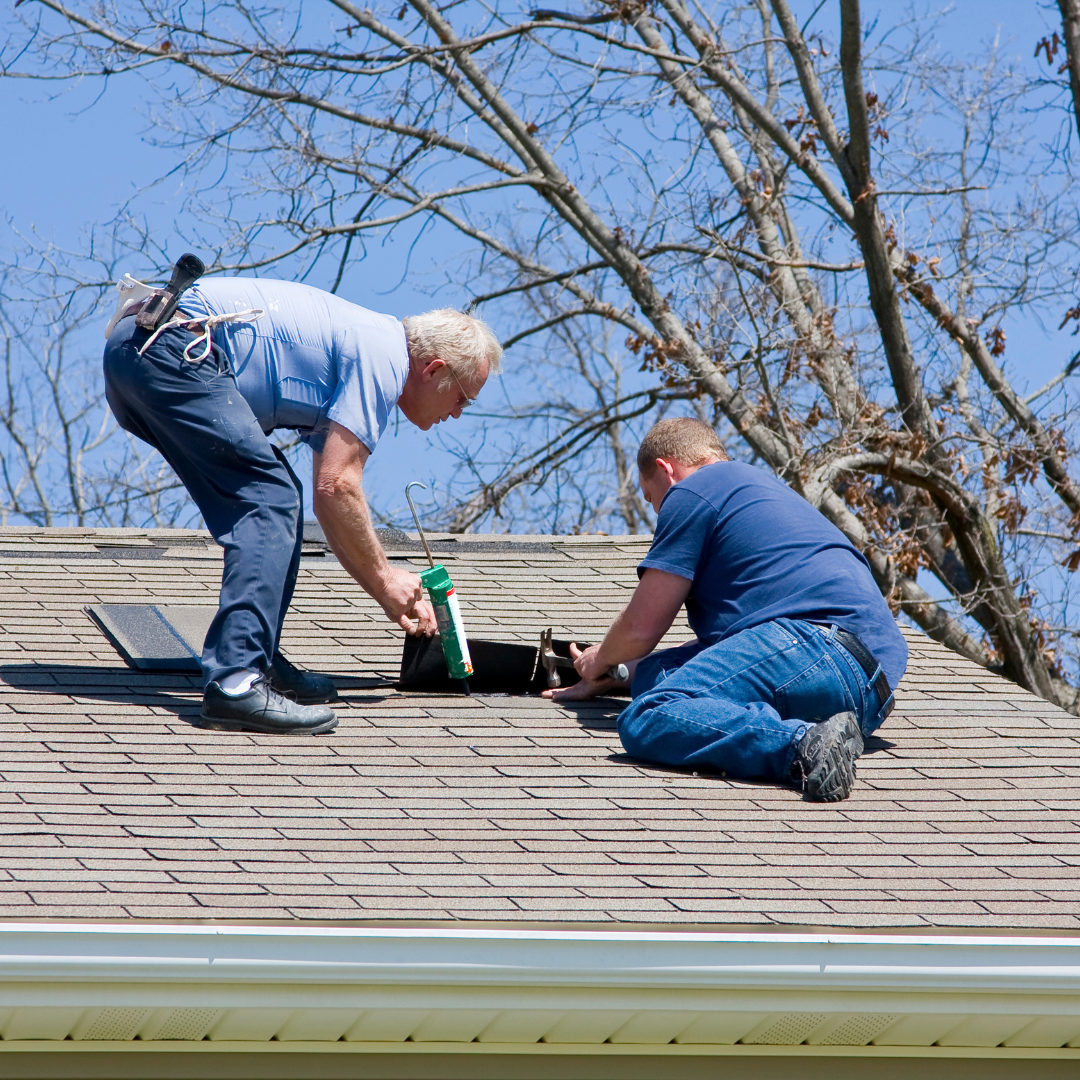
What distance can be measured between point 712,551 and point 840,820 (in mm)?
968

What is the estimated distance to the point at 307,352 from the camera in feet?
13.6

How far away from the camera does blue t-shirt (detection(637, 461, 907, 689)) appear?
13.7 ft

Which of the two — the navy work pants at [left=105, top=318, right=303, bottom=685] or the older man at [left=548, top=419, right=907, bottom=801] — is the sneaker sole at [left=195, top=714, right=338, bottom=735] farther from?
the older man at [left=548, top=419, right=907, bottom=801]

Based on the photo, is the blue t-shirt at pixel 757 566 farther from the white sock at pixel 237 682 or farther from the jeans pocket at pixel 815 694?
the white sock at pixel 237 682

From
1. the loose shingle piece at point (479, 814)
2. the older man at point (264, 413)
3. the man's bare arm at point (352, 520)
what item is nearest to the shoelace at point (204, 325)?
the older man at point (264, 413)

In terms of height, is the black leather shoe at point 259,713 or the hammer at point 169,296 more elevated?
the hammer at point 169,296

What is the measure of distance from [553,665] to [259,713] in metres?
1.18

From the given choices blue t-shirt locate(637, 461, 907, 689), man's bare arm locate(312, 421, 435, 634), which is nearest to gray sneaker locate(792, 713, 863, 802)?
blue t-shirt locate(637, 461, 907, 689)

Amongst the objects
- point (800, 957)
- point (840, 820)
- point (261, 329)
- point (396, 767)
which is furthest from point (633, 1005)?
point (261, 329)

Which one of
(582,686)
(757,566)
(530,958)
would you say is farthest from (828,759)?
(530,958)

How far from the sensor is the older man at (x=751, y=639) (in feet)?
12.8

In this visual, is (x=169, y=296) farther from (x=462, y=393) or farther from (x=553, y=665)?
(x=553, y=665)

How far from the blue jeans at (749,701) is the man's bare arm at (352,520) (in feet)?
2.72

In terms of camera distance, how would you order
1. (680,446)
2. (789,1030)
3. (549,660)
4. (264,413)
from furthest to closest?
(549,660) < (680,446) < (264,413) < (789,1030)
